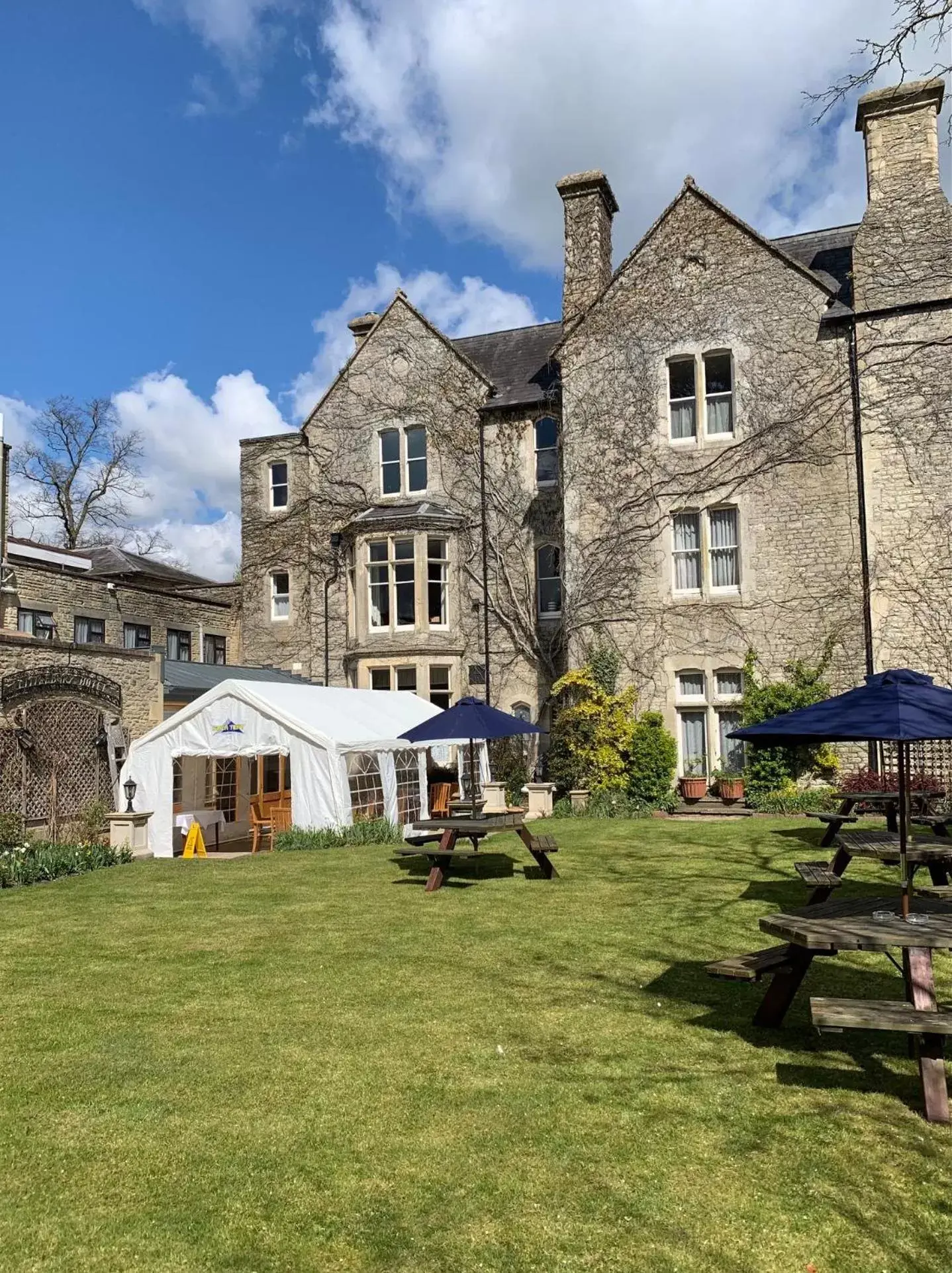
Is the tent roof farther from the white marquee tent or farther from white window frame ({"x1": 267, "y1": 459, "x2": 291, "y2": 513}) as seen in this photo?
white window frame ({"x1": 267, "y1": 459, "x2": 291, "y2": 513})

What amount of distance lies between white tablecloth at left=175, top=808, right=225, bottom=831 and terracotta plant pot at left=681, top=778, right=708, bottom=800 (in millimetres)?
9570

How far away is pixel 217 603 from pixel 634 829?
15.5m

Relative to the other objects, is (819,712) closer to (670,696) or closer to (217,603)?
(670,696)

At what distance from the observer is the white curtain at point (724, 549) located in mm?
20531

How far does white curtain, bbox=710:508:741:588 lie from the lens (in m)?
20.5

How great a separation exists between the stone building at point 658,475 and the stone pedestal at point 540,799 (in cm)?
346

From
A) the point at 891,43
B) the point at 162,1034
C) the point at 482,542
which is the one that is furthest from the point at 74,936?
the point at 482,542

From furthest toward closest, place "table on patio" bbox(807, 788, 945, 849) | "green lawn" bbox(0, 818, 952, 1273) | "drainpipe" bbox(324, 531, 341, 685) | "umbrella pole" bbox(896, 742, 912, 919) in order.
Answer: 1. "drainpipe" bbox(324, 531, 341, 685)
2. "table on patio" bbox(807, 788, 945, 849)
3. "umbrella pole" bbox(896, 742, 912, 919)
4. "green lawn" bbox(0, 818, 952, 1273)

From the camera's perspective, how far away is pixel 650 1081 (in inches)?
205

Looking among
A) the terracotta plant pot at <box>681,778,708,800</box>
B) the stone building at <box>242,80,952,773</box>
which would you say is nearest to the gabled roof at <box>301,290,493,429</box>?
the stone building at <box>242,80,952,773</box>

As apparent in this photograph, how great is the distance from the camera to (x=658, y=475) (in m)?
21.1

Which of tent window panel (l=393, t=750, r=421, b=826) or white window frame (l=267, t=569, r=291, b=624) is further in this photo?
white window frame (l=267, t=569, r=291, b=624)

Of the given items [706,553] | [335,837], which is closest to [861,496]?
[706,553]

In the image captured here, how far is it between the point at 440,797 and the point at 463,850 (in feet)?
27.3
